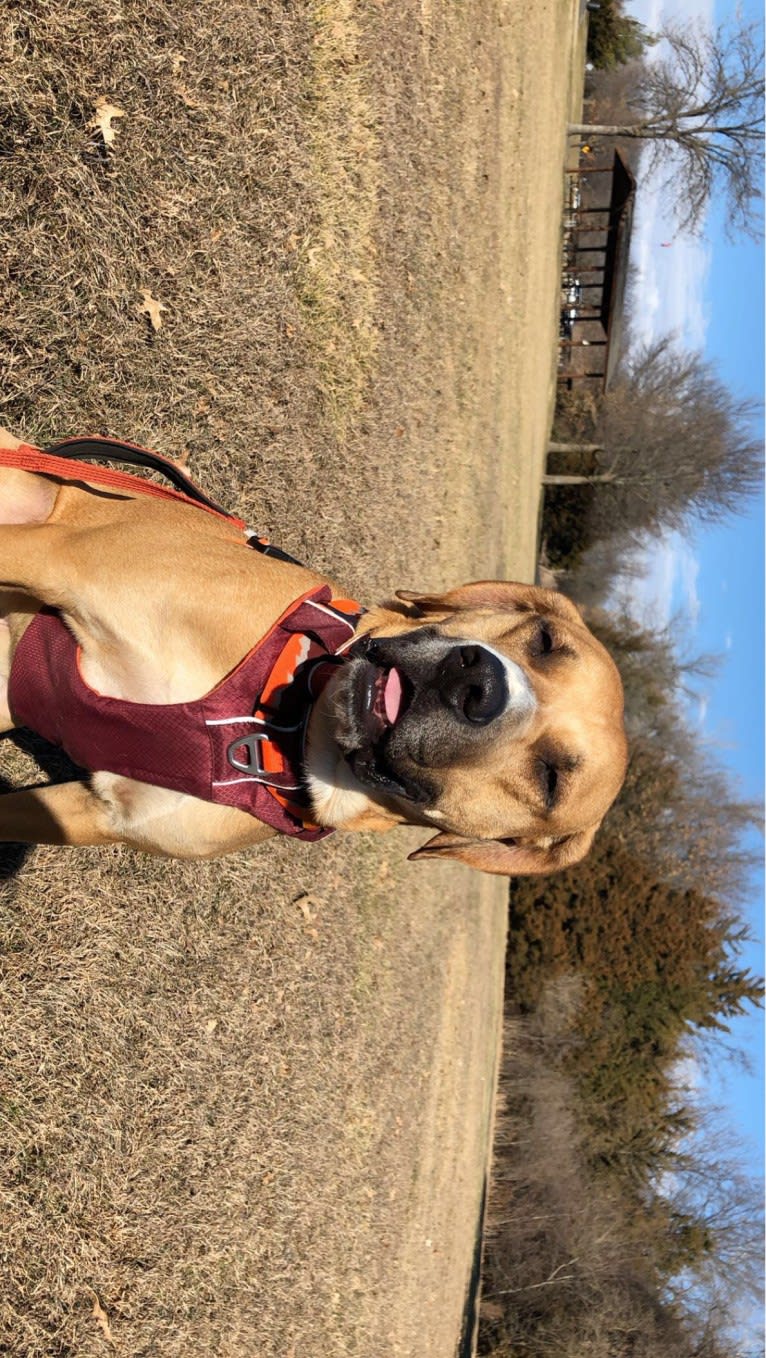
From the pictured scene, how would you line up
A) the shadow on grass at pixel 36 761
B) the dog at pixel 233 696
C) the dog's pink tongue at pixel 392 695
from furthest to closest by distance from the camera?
the shadow on grass at pixel 36 761
the dog's pink tongue at pixel 392 695
the dog at pixel 233 696

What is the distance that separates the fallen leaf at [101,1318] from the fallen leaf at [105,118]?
5.00 metres

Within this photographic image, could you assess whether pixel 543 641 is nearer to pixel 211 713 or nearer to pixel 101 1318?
pixel 211 713

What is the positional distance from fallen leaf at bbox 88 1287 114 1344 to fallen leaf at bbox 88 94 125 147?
500 cm

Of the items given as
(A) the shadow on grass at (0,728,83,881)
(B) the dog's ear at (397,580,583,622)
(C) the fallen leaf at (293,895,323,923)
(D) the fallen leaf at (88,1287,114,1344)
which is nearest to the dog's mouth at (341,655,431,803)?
(B) the dog's ear at (397,580,583,622)

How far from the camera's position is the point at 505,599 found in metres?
3.78

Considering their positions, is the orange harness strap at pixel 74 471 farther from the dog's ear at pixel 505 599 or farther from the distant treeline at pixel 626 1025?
the distant treeline at pixel 626 1025

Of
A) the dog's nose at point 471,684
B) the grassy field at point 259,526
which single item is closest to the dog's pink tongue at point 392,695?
the dog's nose at point 471,684

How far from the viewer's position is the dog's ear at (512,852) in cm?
355

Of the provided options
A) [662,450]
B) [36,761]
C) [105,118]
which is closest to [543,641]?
[36,761]

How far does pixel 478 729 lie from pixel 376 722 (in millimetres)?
323

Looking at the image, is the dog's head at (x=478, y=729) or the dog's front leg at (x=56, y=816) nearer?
the dog's head at (x=478, y=729)

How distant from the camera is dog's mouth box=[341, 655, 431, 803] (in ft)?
10.0

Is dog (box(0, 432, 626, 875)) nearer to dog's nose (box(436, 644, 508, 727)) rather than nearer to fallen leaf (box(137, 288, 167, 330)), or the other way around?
dog's nose (box(436, 644, 508, 727))

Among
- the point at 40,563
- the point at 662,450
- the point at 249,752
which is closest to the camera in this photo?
the point at 40,563
